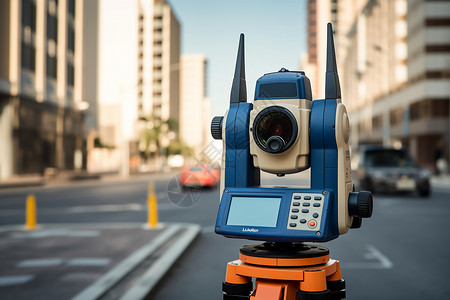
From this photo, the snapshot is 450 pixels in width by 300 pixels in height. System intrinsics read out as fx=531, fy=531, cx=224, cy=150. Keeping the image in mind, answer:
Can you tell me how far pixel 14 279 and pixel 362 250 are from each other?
5118 mm

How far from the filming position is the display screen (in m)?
2.34

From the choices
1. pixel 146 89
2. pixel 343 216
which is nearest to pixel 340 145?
pixel 343 216

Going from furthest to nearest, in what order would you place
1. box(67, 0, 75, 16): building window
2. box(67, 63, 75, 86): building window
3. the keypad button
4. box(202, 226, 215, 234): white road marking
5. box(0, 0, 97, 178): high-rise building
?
1. box(67, 0, 75, 16): building window
2. box(67, 63, 75, 86): building window
3. box(0, 0, 97, 178): high-rise building
4. box(202, 226, 215, 234): white road marking
5. the keypad button

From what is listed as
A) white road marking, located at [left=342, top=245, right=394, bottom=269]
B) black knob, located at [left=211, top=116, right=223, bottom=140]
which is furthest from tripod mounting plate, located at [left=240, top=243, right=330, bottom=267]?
white road marking, located at [left=342, top=245, right=394, bottom=269]

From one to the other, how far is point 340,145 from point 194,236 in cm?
739

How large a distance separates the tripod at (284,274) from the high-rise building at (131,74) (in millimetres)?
75389

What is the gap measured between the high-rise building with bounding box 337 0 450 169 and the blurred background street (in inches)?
7.0

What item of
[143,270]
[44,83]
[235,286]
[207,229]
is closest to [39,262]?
[143,270]

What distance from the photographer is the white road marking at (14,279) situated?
19.8 ft

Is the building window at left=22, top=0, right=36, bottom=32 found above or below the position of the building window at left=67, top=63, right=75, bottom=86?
above

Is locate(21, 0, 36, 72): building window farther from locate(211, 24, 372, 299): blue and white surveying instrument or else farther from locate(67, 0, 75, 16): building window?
locate(211, 24, 372, 299): blue and white surveying instrument

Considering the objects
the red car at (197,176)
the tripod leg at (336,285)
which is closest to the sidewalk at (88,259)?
the red car at (197,176)

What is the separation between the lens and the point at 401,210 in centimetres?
1481

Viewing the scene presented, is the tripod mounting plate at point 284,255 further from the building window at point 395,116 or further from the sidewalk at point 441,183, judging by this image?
the building window at point 395,116
